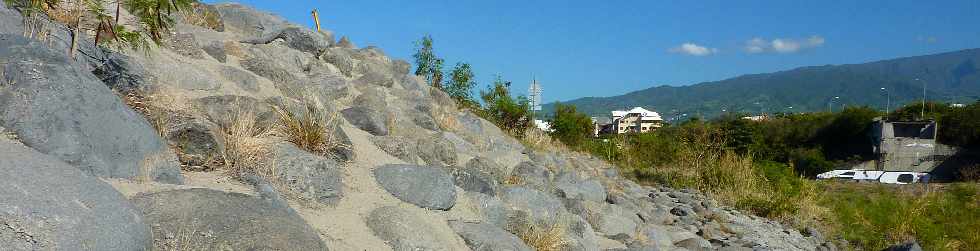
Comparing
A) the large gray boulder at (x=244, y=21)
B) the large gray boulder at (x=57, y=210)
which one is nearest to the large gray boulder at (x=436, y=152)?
the large gray boulder at (x=57, y=210)

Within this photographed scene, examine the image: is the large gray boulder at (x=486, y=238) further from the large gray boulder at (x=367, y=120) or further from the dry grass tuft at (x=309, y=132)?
the large gray boulder at (x=367, y=120)

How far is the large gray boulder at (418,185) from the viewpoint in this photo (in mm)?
4090

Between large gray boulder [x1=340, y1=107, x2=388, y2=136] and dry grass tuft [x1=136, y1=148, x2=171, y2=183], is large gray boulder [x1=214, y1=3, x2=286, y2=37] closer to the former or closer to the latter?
large gray boulder [x1=340, y1=107, x2=388, y2=136]

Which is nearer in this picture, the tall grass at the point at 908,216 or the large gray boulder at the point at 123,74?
the large gray boulder at the point at 123,74

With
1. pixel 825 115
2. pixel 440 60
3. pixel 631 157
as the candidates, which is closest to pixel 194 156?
pixel 440 60

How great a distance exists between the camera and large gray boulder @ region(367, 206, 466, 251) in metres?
3.41

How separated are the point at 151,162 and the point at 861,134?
42.3 m

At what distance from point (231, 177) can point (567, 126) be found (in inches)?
552

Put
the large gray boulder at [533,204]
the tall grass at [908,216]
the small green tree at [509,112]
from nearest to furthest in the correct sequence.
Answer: the large gray boulder at [533,204] → the tall grass at [908,216] → the small green tree at [509,112]

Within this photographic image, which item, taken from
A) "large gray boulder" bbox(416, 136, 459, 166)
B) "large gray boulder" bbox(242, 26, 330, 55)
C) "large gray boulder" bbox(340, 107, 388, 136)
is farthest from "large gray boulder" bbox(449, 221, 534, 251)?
"large gray boulder" bbox(242, 26, 330, 55)

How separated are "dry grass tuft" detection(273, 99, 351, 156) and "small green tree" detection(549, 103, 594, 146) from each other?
12012 mm

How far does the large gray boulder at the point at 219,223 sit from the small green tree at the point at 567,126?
523 inches

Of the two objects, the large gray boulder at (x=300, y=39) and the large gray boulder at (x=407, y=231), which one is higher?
the large gray boulder at (x=300, y=39)

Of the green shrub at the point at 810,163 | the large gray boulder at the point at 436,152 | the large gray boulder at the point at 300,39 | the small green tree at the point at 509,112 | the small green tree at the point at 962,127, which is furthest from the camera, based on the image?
the small green tree at the point at 962,127
